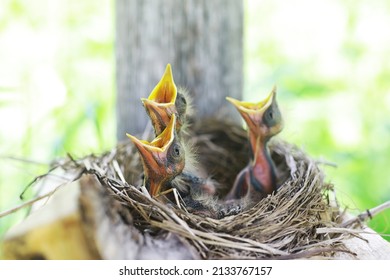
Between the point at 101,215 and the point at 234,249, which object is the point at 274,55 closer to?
the point at 234,249

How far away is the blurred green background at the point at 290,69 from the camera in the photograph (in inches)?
98.3

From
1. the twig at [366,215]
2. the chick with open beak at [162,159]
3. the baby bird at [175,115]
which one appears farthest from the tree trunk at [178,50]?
the twig at [366,215]

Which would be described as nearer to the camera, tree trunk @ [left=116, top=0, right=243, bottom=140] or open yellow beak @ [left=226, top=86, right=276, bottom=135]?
open yellow beak @ [left=226, top=86, right=276, bottom=135]

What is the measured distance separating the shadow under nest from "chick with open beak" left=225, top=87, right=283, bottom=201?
60mm

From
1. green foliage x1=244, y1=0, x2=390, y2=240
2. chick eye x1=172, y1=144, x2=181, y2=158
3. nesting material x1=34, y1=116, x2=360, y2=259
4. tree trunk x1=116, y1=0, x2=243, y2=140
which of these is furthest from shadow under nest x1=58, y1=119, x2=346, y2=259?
green foliage x1=244, y1=0, x2=390, y2=240

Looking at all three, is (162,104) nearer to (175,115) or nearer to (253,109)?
(175,115)

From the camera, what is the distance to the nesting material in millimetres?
1093

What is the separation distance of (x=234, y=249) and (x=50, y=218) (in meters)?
0.45

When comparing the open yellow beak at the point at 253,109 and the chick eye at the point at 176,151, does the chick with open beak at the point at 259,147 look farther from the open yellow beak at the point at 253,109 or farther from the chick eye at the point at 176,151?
the chick eye at the point at 176,151

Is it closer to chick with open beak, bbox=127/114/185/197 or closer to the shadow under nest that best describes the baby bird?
chick with open beak, bbox=127/114/185/197

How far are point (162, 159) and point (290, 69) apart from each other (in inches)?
74.6

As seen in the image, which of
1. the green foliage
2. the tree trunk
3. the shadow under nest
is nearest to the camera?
the shadow under nest

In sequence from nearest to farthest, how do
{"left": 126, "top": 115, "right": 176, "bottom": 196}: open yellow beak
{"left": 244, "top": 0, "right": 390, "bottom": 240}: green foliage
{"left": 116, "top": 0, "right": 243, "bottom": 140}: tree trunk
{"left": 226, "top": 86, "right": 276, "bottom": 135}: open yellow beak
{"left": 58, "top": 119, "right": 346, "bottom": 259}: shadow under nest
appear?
1. {"left": 58, "top": 119, "right": 346, "bottom": 259}: shadow under nest
2. {"left": 126, "top": 115, "right": 176, "bottom": 196}: open yellow beak
3. {"left": 226, "top": 86, "right": 276, "bottom": 135}: open yellow beak
4. {"left": 116, "top": 0, "right": 243, "bottom": 140}: tree trunk
5. {"left": 244, "top": 0, "right": 390, "bottom": 240}: green foliage
